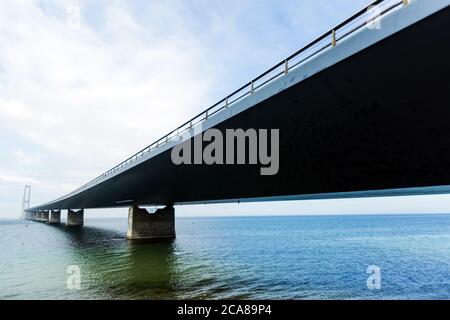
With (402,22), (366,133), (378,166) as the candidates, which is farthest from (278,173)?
(402,22)

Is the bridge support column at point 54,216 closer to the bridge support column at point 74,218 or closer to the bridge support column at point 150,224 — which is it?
the bridge support column at point 74,218

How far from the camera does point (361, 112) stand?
34.7 ft

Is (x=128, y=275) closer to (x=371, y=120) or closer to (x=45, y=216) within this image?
(x=371, y=120)

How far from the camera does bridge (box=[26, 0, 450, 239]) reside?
7.38 metres

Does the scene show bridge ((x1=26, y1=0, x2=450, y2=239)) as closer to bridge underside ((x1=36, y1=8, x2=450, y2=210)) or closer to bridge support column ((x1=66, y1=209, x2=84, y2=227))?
bridge underside ((x1=36, y1=8, x2=450, y2=210))

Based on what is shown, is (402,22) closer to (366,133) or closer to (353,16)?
(353,16)

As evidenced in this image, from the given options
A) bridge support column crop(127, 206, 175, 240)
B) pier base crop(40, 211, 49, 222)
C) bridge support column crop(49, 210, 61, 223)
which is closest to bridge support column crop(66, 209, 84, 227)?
bridge support column crop(49, 210, 61, 223)

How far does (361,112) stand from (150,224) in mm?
45664

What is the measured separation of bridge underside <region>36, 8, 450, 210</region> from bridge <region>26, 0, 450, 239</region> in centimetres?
3

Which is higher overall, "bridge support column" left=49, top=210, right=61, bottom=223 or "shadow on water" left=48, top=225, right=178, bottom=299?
"shadow on water" left=48, top=225, right=178, bottom=299

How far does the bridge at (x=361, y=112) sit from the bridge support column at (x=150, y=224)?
3153 cm

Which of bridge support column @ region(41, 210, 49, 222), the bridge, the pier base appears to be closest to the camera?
the bridge

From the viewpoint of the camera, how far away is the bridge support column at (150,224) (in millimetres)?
49938

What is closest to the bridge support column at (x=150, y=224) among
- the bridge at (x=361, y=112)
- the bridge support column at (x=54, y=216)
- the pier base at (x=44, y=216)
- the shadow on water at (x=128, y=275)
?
the shadow on water at (x=128, y=275)
